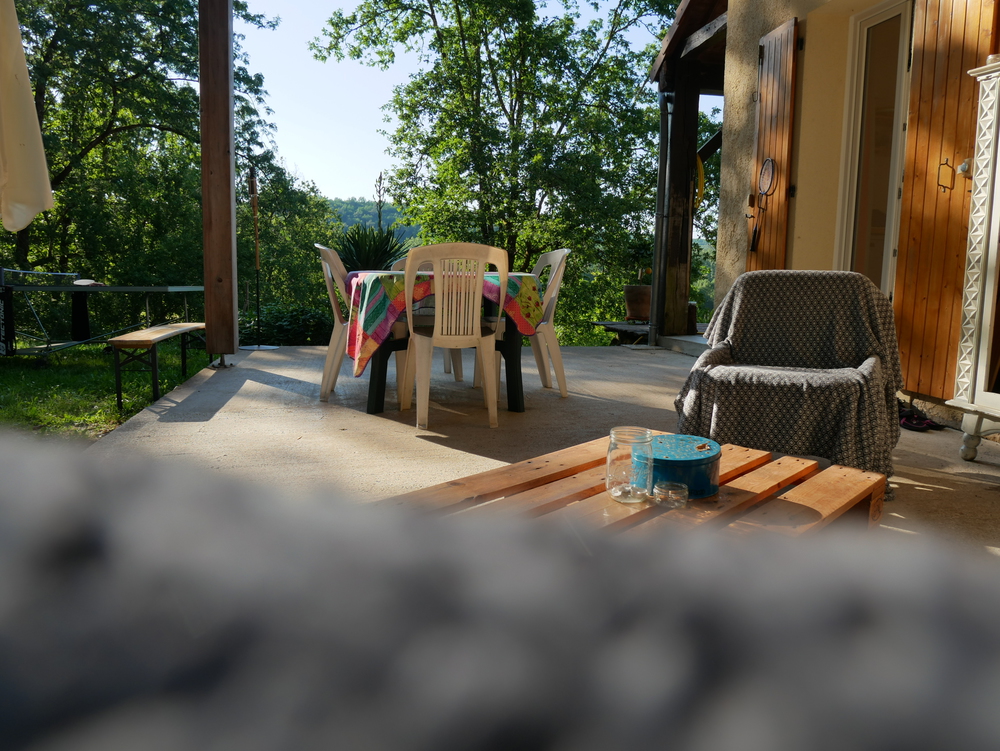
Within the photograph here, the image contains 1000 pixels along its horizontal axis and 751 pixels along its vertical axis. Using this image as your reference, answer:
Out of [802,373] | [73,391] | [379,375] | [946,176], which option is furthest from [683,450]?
[73,391]

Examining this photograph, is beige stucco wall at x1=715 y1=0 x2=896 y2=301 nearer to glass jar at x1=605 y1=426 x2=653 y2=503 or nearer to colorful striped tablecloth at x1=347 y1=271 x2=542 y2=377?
colorful striped tablecloth at x1=347 y1=271 x2=542 y2=377

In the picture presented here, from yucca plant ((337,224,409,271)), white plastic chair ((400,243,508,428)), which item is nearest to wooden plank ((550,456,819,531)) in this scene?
white plastic chair ((400,243,508,428))

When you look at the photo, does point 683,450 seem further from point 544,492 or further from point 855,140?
point 855,140

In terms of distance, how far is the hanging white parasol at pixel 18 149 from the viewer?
2.60m

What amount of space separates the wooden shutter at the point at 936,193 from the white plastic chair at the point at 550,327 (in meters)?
1.85

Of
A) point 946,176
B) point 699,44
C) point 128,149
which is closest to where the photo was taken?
point 946,176

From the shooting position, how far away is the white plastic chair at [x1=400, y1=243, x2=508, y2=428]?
354 centimetres

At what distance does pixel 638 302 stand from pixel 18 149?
7.62 metres

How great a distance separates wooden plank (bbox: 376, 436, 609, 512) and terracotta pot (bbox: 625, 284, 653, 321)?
7739 millimetres

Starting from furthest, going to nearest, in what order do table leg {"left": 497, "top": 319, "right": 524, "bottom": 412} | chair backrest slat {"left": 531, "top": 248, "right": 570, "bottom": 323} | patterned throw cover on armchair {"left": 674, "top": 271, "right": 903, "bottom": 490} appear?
chair backrest slat {"left": 531, "top": 248, "right": 570, "bottom": 323}
table leg {"left": 497, "top": 319, "right": 524, "bottom": 412}
patterned throw cover on armchair {"left": 674, "top": 271, "right": 903, "bottom": 490}

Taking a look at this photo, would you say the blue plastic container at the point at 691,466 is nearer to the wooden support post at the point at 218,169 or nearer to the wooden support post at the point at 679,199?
the wooden support post at the point at 218,169

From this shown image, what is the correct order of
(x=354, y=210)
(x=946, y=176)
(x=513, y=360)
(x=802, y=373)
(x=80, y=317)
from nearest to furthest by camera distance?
1. (x=802, y=373)
2. (x=946, y=176)
3. (x=513, y=360)
4. (x=80, y=317)
5. (x=354, y=210)

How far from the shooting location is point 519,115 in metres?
13.2

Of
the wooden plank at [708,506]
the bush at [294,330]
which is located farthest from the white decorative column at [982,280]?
the bush at [294,330]
